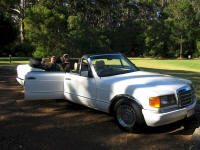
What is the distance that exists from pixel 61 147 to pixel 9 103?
3392mm

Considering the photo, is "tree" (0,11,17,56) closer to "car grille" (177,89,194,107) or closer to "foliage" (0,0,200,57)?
"foliage" (0,0,200,57)

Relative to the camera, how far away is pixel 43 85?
5.40 metres

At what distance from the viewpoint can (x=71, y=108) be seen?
5.93 meters

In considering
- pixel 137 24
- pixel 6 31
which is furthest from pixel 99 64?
pixel 137 24

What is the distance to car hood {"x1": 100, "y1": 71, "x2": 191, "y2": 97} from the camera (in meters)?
3.96

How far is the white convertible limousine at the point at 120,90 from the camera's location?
3.89 meters

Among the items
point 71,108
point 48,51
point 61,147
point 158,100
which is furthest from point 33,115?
point 48,51

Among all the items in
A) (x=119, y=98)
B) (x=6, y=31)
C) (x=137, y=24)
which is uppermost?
(x=137, y=24)

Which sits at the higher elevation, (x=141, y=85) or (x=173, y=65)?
(x=141, y=85)

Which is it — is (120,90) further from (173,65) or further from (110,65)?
(173,65)

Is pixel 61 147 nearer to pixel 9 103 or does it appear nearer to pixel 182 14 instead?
pixel 9 103

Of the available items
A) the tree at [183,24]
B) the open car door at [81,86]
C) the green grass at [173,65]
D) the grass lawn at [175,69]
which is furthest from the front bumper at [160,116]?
the tree at [183,24]

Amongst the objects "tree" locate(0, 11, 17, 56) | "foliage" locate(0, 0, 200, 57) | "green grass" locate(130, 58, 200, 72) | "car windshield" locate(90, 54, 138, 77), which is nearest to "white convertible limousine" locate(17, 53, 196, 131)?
"car windshield" locate(90, 54, 138, 77)

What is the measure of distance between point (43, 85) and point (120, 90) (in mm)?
2152
